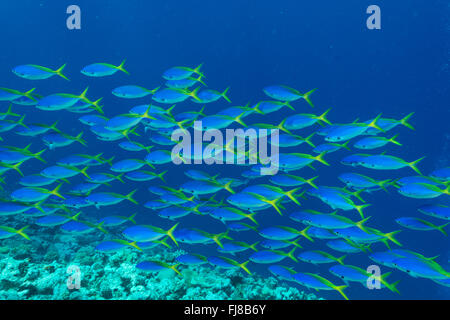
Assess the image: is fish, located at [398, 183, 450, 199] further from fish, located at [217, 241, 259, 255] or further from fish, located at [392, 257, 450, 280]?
fish, located at [217, 241, 259, 255]

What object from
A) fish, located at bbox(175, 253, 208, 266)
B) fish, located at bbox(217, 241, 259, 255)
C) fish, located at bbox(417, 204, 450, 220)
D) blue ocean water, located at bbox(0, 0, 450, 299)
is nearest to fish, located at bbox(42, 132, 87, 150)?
fish, located at bbox(175, 253, 208, 266)

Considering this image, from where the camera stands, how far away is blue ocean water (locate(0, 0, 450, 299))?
20.3 metres

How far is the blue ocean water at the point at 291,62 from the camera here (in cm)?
2031

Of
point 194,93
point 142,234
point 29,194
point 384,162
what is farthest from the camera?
point 194,93

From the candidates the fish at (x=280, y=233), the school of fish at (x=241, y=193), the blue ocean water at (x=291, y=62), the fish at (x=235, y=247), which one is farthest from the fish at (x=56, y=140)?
the blue ocean water at (x=291, y=62)

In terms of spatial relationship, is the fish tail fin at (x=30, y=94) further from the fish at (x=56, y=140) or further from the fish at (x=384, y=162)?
the fish at (x=384, y=162)

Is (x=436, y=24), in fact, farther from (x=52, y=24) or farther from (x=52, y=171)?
(x=52, y=24)

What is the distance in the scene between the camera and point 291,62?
104 feet

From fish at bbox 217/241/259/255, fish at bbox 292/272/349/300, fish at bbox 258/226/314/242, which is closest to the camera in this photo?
fish at bbox 292/272/349/300

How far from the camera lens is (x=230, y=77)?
112 ft

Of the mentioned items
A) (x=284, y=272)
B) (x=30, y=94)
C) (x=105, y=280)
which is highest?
(x=30, y=94)

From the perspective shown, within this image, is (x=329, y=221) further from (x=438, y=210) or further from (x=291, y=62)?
(x=291, y=62)

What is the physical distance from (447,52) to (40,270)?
111ft

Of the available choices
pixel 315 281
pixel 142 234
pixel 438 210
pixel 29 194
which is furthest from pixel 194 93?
pixel 438 210
